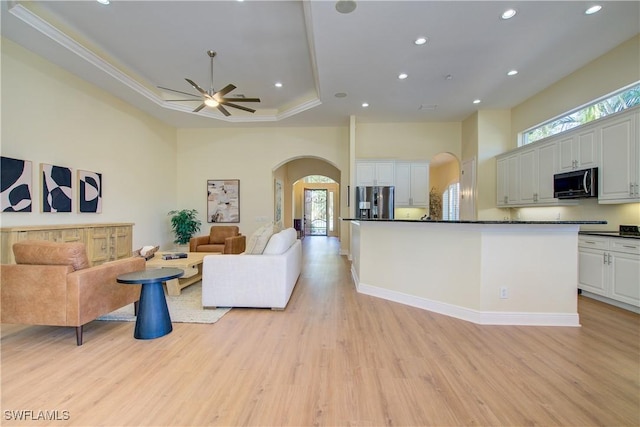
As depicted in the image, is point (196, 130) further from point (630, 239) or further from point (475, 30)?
point (630, 239)

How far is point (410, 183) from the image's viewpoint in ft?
22.8

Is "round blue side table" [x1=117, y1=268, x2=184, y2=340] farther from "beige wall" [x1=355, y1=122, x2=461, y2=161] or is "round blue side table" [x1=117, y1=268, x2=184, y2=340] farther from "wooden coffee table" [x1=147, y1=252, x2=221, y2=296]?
"beige wall" [x1=355, y1=122, x2=461, y2=161]

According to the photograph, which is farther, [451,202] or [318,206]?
[318,206]

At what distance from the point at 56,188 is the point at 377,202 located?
5878mm

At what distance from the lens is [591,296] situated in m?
3.94

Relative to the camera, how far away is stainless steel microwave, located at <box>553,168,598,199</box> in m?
3.84

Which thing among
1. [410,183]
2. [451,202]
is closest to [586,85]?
[410,183]

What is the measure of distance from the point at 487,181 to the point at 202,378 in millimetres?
6442

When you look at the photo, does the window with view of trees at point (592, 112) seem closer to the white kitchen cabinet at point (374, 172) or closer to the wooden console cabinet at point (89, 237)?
the white kitchen cabinet at point (374, 172)

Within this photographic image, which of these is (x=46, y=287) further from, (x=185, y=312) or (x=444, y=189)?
(x=444, y=189)

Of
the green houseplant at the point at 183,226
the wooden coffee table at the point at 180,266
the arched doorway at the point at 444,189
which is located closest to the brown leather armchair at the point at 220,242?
the wooden coffee table at the point at 180,266

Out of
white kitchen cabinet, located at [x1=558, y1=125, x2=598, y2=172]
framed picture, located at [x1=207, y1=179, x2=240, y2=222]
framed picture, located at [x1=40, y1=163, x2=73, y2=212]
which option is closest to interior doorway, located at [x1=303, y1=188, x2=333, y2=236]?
framed picture, located at [x1=207, y1=179, x2=240, y2=222]

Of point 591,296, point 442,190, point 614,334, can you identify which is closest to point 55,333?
point 614,334

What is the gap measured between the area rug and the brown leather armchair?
1.64 meters
